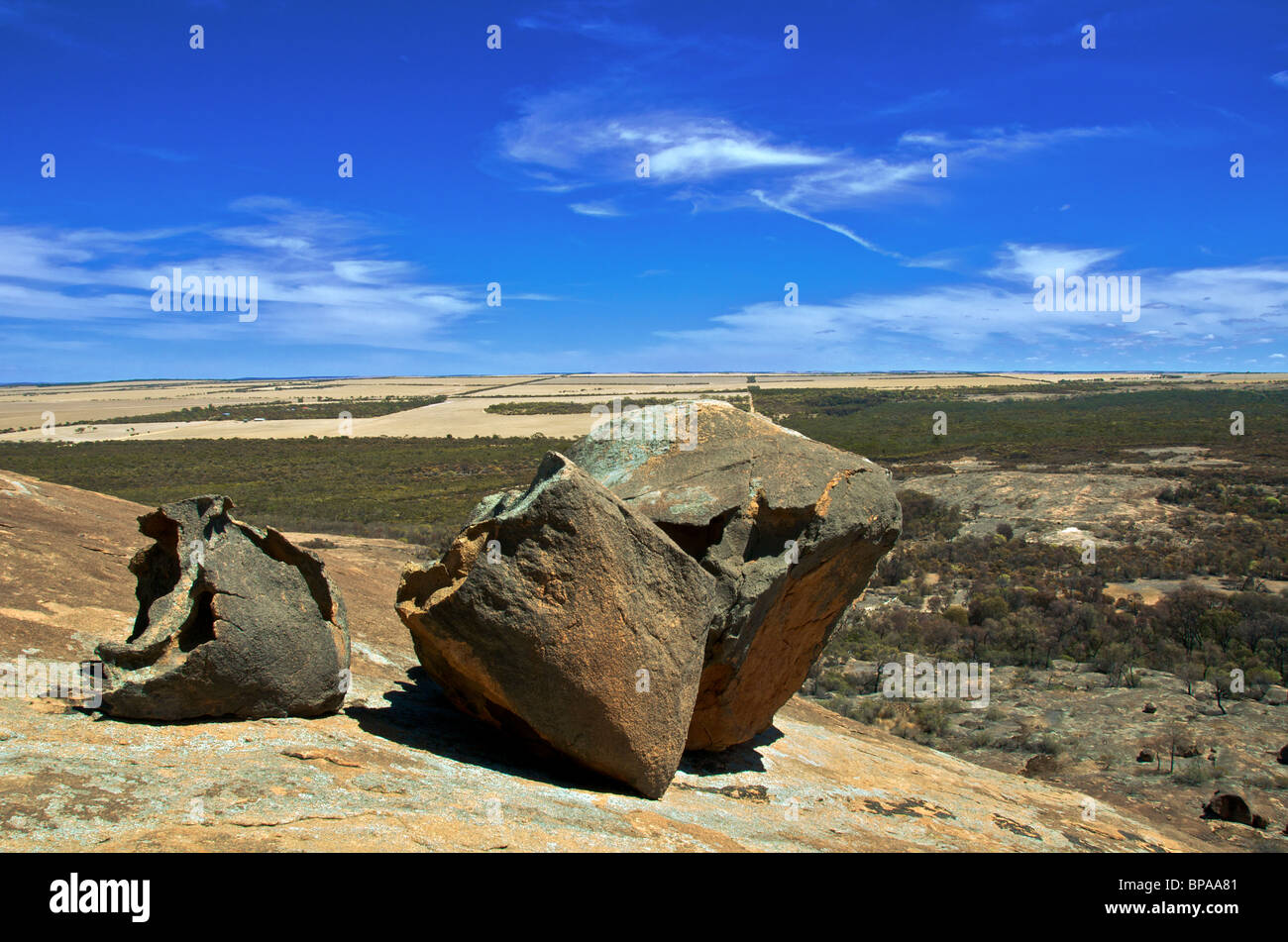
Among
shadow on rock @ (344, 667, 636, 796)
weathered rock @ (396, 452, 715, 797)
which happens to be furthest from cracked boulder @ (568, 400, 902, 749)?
A: shadow on rock @ (344, 667, 636, 796)

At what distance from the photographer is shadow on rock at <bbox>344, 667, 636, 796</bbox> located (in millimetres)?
7379

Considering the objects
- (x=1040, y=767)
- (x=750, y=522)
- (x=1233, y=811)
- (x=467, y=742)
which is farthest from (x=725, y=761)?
(x=1233, y=811)

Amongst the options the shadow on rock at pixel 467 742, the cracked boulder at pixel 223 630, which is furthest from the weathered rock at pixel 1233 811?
the cracked boulder at pixel 223 630

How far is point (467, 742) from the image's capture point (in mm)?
7902

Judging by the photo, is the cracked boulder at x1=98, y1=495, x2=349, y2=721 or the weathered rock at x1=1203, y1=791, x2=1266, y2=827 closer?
the cracked boulder at x1=98, y1=495, x2=349, y2=721

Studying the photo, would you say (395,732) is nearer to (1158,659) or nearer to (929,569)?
(1158,659)

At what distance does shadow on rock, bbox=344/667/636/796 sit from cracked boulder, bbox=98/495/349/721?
1.89 ft

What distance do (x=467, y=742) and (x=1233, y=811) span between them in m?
10.2

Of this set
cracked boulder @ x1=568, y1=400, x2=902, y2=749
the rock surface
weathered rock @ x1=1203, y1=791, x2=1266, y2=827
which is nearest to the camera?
the rock surface

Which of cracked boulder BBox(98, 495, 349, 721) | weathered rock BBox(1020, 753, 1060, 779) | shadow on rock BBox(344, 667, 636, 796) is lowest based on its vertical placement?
weathered rock BBox(1020, 753, 1060, 779)

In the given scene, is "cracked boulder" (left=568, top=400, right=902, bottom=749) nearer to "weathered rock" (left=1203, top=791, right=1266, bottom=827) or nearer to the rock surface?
the rock surface

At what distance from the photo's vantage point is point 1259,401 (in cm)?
10575

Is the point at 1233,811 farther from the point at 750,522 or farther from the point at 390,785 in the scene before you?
the point at 390,785

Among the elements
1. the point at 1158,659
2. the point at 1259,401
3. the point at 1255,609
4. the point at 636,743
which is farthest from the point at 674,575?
the point at 1259,401
